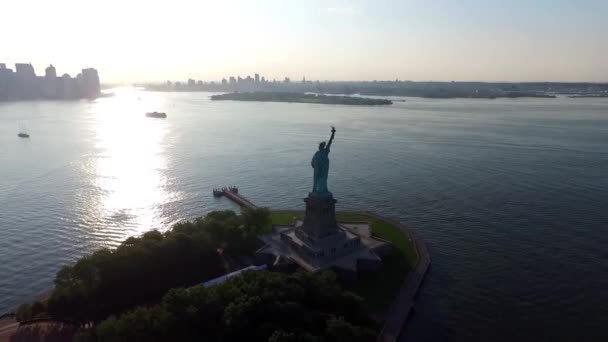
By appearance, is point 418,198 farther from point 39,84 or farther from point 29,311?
point 39,84

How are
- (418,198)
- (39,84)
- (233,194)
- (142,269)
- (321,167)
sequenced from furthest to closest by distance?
(39,84) → (233,194) → (418,198) → (321,167) → (142,269)

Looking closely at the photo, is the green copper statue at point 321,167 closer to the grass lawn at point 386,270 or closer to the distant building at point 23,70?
the grass lawn at point 386,270

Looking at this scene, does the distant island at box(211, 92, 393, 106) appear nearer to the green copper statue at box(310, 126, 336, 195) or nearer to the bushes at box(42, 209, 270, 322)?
the green copper statue at box(310, 126, 336, 195)

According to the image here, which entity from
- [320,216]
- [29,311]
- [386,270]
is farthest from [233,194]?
[29,311]

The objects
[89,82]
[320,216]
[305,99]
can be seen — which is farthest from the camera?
[89,82]

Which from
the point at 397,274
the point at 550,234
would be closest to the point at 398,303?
the point at 397,274

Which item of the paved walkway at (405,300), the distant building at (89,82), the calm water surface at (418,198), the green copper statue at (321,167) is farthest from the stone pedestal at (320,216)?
the distant building at (89,82)

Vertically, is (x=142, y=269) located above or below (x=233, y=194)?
above
